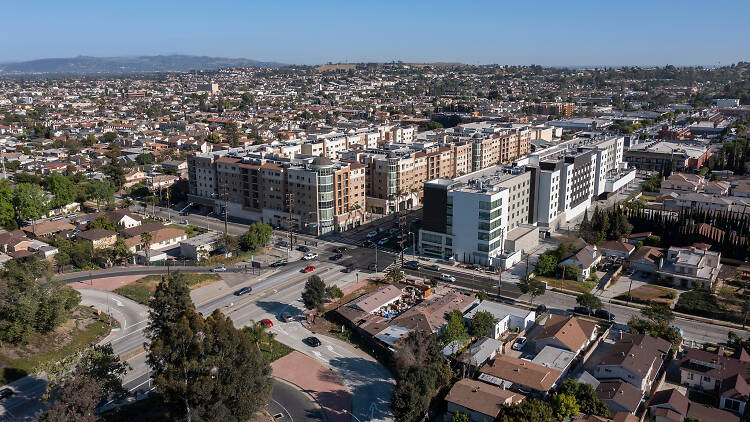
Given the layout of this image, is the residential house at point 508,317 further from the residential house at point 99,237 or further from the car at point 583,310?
the residential house at point 99,237

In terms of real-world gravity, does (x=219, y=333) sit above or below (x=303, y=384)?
above

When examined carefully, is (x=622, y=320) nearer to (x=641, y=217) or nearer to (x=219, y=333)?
(x=641, y=217)

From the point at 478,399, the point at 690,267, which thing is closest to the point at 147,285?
the point at 478,399

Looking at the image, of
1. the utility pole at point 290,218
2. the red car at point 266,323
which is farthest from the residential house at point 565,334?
the utility pole at point 290,218

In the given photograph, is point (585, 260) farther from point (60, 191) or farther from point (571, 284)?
point (60, 191)

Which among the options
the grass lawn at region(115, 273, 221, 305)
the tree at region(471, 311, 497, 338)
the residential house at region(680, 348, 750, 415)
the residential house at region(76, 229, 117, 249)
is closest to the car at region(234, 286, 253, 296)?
the grass lawn at region(115, 273, 221, 305)

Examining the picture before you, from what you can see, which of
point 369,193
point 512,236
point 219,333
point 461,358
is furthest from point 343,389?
point 369,193
